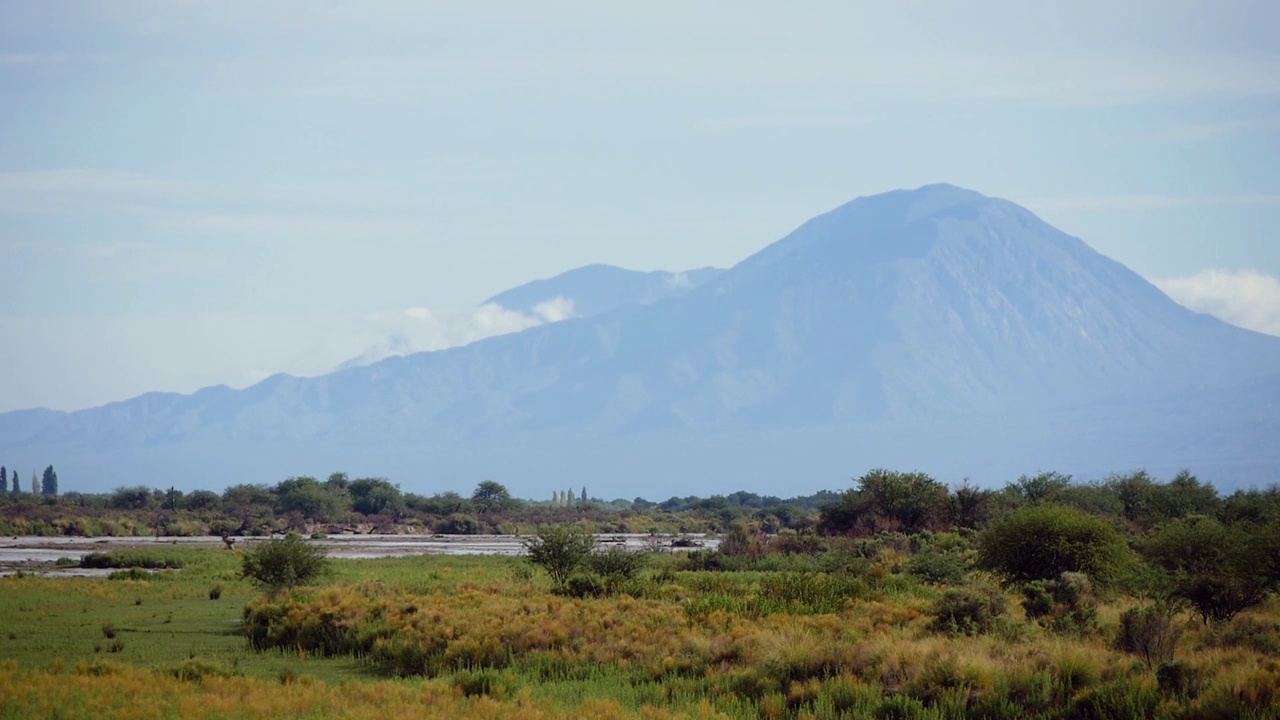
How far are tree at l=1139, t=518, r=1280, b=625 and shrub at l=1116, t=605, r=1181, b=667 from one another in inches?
195

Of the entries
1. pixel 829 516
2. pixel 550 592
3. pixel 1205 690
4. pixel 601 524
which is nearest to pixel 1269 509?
pixel 829 516

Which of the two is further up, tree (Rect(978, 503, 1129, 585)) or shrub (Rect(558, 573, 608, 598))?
tree (Rect(978, 503, 1129, 585))

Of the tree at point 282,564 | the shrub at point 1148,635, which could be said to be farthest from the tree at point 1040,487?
the shrub at point 1148,635

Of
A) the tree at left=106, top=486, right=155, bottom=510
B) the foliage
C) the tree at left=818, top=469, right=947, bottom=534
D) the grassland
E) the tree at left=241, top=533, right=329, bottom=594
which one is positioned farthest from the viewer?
the tree at left=106, top=486, right=155, bottom=510

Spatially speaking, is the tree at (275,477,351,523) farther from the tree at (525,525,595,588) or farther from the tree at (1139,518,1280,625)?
the tree at (1139,518,1280,625)

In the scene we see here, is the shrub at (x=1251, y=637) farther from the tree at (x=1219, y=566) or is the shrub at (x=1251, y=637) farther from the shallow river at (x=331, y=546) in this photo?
the shallow river at (x=331, y=546)

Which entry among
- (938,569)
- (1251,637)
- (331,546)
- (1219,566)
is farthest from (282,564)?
(331,546)

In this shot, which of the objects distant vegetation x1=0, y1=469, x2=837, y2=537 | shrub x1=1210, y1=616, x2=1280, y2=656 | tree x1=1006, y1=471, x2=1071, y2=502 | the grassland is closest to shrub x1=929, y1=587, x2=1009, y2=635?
the grassland

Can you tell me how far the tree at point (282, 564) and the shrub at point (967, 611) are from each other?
1961cm

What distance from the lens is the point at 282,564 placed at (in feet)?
130

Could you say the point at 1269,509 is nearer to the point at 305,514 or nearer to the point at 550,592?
the point at 550,592

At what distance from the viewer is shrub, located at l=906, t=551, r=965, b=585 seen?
38.0m

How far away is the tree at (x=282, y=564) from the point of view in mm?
39656

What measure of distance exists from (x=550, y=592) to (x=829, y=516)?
3121cm
